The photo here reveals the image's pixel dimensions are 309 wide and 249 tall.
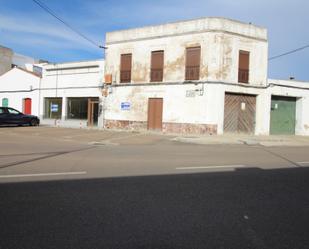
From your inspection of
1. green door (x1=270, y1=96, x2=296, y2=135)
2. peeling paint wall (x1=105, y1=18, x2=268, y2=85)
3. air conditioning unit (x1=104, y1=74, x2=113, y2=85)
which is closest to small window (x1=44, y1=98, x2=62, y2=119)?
air conditioning unit (x1=104, y1=74, x2=113, y2=85)

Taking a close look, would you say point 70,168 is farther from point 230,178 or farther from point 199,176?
point 230,178

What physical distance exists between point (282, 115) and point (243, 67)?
5.73 metres

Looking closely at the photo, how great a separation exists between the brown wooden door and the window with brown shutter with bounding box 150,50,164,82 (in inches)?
60.6

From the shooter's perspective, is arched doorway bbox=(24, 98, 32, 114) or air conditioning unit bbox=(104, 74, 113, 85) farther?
arched doorway bbox=(24, 98, 32, 114)

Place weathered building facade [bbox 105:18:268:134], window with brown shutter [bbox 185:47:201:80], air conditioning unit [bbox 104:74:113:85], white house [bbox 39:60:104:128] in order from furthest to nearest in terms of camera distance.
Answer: white house [bbox 39:60:104:128]
air conditioning unit [bbox 104:74:113:85]
window with brown shutter [bbox 185:47:201:80]
weathered building facade [bbox 105:18:268:134]

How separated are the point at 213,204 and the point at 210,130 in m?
17.6

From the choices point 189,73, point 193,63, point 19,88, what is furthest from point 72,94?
point 193,63

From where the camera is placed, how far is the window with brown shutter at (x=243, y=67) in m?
24.1

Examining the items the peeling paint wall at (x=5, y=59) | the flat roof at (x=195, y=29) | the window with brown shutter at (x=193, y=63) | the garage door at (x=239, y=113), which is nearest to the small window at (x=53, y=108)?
the flat roof at (x=195, y=29)

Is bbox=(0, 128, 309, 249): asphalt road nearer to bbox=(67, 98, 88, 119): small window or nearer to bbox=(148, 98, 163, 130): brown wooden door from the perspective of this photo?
bbox=(148, 98, 163, 130): brown wooden door

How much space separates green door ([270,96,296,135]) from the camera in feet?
87.6

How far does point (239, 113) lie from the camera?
80.6 ft

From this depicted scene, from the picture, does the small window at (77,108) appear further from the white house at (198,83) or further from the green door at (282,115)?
the green door at (282,115)

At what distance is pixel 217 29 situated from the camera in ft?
75.7
